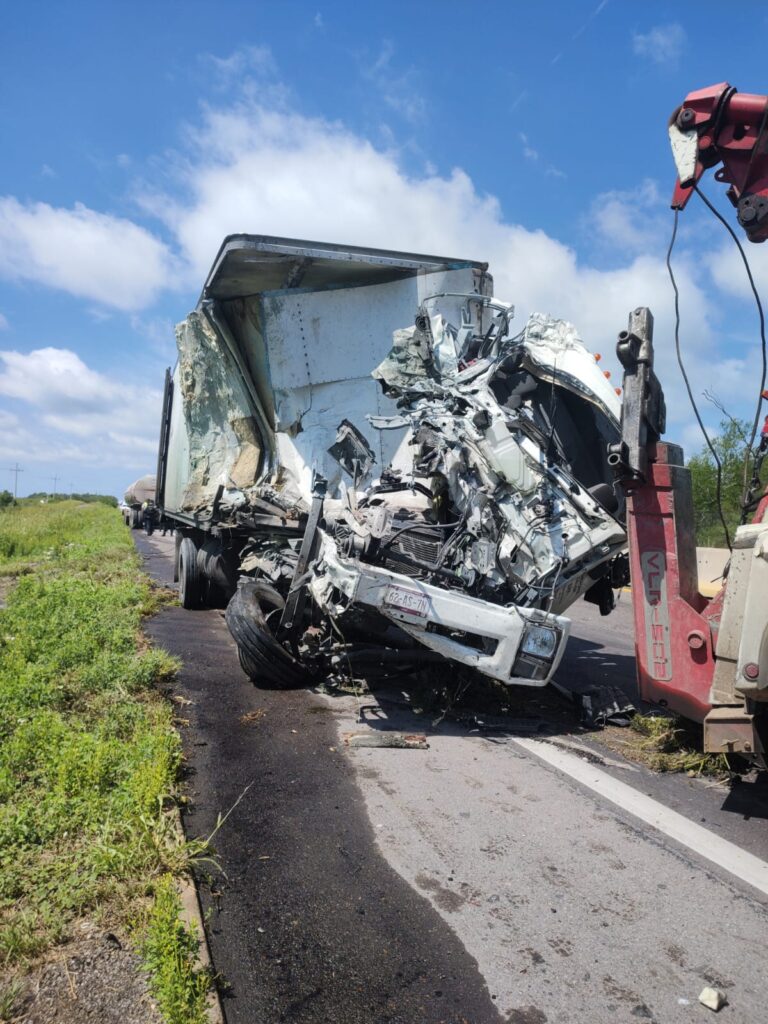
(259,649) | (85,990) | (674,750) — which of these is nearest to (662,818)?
(674,750)

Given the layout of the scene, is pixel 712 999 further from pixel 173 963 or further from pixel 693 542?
pixel 693 542

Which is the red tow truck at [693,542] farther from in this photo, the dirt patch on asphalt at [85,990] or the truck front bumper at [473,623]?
the dirt patch on asphalt at [85,990]

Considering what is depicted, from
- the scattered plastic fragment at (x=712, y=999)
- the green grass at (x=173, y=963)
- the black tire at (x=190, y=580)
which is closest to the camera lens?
the green grass at (x=173, y=963)

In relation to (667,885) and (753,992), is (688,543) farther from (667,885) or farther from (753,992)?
(753,992)

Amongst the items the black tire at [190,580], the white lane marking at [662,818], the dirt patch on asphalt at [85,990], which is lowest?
the dirt patch on asphalt at [85,990]

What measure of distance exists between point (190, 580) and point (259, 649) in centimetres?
440

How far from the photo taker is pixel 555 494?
466 cm

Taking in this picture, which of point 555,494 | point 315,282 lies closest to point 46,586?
point 315,282

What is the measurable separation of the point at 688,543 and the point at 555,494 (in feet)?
3.27

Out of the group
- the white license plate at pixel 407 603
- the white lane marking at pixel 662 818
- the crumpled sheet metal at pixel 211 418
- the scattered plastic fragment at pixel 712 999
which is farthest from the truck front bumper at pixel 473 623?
the crumpled sheet metal at pixel 211 418

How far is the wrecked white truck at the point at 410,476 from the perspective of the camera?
15.0ft

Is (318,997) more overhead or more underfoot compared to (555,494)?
more underfoot

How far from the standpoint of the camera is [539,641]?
171 inches

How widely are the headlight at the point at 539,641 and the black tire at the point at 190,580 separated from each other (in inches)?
234
